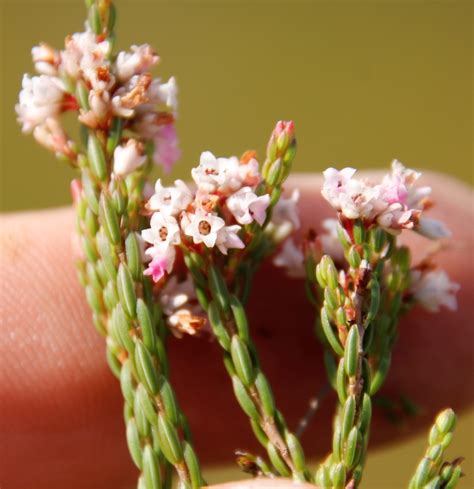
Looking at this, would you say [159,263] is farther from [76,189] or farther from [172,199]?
[76,189]

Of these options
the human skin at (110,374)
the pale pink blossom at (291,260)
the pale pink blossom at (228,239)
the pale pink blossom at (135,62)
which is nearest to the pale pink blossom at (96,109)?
the pale pink blossom at (135,62)

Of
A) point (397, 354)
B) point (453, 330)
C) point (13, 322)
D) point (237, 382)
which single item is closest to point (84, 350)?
point (13, 322)

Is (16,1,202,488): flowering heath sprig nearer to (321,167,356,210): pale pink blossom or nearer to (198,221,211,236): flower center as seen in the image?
(198,221,211,236): flower center

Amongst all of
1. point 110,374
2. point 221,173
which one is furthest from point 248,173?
point 110,374

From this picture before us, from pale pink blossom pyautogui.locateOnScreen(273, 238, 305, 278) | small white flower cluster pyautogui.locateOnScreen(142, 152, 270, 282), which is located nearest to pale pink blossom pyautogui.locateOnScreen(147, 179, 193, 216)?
small white flower cluster pyautogui.locateOnScreen(142, 152, 270, 282)

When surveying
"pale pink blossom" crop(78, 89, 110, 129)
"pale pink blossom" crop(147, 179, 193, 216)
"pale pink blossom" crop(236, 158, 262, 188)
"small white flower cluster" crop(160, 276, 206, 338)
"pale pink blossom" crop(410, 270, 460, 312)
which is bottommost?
"pale pink blossom" crop(410, 270, 460, 312)

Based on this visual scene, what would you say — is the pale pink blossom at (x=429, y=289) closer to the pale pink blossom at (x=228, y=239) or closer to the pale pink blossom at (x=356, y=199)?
the pale pink blossom at (x=356, y=199)
